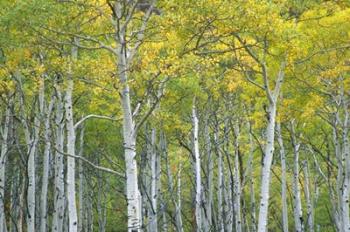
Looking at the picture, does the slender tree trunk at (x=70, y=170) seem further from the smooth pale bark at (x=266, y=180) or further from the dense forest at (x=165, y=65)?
the smooth pale bark at (x=266, y=180)

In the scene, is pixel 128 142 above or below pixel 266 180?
above

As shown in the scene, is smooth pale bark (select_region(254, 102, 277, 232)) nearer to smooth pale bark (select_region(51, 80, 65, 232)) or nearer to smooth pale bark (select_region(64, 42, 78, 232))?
smooth pale bark (select_region(64, 42, 78, 232))

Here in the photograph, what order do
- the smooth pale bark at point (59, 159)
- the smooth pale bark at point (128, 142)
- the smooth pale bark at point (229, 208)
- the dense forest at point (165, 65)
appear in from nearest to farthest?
1. the smooth pale bark at point (128, 142)
2. the dense forest at point (165, 65)
3. the smooth pale bark at point (59, 159)
4. the smooth pale bark at point (229, 208)

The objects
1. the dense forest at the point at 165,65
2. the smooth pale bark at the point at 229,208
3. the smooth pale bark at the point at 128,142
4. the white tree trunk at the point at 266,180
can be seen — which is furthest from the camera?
the smooth pale bark at the point at 229,208

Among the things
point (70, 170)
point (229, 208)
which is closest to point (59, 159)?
point (70, 170)

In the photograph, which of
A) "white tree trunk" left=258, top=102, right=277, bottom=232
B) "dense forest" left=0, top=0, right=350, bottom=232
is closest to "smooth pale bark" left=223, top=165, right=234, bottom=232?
"dense forest" left=0, top=0, right=350, bottom=232

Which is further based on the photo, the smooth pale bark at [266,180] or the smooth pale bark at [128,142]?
the smooth pale bark at [266,180]

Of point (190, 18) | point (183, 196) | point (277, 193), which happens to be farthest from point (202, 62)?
point (183, 196)

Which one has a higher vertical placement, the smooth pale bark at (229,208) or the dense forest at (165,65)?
the dense forest at (165,65)

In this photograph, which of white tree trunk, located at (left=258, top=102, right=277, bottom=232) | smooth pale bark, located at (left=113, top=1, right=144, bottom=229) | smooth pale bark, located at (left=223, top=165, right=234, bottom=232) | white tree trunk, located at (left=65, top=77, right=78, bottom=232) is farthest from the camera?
smooth pale bark, located at (left=223, top=165, right=234, bottom=232)

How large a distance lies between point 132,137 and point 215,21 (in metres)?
2.94

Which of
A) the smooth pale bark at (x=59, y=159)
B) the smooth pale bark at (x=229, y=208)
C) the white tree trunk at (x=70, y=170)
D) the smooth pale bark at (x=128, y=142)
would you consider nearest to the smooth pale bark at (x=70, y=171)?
the white tree trunk at (x=70, y=170)

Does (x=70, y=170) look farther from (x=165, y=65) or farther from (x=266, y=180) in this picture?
(x=266, y=180)

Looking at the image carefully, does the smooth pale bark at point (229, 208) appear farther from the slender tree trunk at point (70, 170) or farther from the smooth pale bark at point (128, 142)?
the smooth pale bark at point (128, 142)
